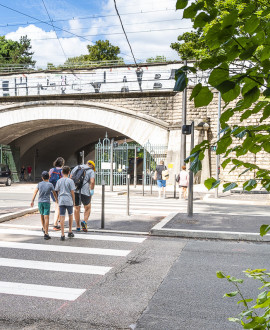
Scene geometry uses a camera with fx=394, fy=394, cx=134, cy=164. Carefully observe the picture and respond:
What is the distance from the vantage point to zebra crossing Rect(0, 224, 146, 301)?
5.03m

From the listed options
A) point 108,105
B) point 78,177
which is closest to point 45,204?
point 78,177

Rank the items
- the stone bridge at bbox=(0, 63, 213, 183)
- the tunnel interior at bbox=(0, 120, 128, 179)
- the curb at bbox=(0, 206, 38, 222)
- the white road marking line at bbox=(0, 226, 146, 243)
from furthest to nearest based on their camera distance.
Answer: the tunnel interior at bbox=(0, 120, 128, 179), the stone bridge at bbox=(0, 63, 213, 183), the curb at bbox=(0, 206, 38, 222), the white road marking line at bbox=(0, 226, 146, 243)

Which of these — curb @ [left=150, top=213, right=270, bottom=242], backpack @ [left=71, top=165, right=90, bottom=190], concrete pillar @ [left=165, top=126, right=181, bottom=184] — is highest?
concrete pillar @ [left=165, top=126, right=181, bottom=184]

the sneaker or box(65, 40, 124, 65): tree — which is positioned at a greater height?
box(65, 40, 124, 65): tree

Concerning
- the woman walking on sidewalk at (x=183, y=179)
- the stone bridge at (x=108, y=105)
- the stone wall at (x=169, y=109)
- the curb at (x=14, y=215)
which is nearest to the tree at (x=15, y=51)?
the stone bridge at (x=108, y=105)

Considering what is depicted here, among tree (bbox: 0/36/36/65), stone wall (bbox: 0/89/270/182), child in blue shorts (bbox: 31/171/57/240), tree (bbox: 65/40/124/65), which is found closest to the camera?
child in blue shorts (bbox: 31/171/57/240)

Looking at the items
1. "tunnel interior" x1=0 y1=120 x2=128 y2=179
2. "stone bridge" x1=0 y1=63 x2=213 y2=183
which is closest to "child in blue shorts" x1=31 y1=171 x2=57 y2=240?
"stone bridge" x1=0 y1=63 x2=213 y2=183

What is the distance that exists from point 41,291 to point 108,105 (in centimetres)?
2397

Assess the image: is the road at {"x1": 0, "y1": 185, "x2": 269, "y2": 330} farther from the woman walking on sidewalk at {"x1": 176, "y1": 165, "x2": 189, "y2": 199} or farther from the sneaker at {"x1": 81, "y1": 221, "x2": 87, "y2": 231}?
the woman walking on sidewalk at {"x1": 176, "y1": 165, "x2": 189, "y2": 199}

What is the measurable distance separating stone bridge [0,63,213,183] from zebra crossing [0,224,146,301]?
17267 mm

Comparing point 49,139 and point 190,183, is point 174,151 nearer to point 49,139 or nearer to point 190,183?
point 190,183

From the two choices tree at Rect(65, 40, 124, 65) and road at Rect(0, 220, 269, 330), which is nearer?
road at Rect(0, 220, 269, 330)

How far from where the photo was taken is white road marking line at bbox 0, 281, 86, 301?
4.73 meters

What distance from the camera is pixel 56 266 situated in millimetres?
6094
